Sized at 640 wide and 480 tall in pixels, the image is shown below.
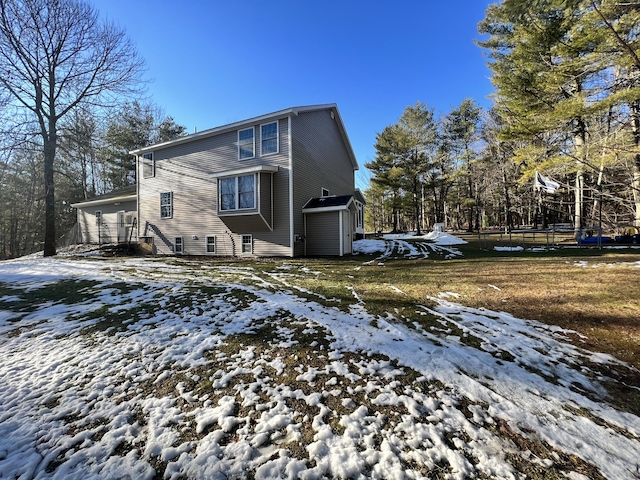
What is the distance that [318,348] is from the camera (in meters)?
3.46

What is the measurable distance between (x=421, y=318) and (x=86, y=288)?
7914 mm

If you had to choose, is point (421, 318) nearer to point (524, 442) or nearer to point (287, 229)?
point (524, 442)

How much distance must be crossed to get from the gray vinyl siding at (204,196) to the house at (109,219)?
5.43 ft

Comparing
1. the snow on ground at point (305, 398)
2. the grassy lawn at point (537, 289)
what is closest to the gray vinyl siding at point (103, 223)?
the snow on ground at point (305, 398)

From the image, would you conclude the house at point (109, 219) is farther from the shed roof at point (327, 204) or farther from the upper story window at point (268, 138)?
the shed roof at point (327, 204)

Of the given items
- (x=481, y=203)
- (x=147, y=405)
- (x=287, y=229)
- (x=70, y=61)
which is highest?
(x=70, y=61)

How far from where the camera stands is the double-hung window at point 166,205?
630 inches

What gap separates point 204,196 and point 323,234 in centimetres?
696

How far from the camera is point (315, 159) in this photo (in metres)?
14.8

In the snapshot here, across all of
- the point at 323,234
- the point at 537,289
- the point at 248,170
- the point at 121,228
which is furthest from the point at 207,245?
the point at 537,289

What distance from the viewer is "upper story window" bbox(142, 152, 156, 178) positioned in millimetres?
16609

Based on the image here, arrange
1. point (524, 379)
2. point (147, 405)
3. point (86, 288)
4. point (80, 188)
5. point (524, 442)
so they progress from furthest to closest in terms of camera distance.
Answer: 1. point (80, 188)
2. point (86, 288)
3. point (524, 379)
4. point (147, 405)
5. point (524, 442)

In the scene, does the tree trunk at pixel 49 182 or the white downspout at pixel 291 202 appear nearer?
the white downspout at pixel 291 202

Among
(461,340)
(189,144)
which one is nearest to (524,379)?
(461,340)
